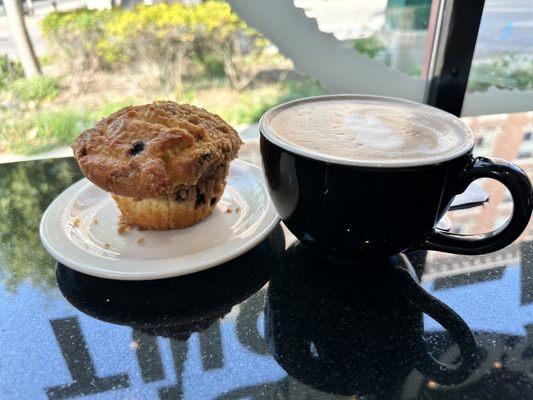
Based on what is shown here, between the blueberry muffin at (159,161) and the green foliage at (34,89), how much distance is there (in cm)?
198

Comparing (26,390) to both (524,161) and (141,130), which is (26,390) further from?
(524,161)

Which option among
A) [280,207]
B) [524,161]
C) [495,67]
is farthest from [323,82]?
[280,207]

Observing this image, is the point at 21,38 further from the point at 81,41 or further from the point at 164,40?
the point at 164,40

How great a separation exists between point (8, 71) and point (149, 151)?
6.88 ft

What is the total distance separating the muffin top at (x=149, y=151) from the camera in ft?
1.64

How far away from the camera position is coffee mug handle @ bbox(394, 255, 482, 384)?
37 centimetres

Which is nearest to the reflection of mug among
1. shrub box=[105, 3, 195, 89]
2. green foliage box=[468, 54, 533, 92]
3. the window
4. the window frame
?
the window frame

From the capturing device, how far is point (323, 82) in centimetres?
172

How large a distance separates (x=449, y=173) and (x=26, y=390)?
1.26ft

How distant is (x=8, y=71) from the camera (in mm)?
2203

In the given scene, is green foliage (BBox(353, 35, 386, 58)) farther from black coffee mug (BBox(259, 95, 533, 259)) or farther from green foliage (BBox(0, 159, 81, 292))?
black coffee mug (BBox(259, 95, 533, 259))

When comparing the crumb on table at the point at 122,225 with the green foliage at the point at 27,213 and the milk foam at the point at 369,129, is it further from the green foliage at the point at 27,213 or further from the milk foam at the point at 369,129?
the milk foam at the point at 369,129

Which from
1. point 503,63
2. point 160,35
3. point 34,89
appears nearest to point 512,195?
point 503,63

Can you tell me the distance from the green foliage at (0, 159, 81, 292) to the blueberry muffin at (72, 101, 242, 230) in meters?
0.11
